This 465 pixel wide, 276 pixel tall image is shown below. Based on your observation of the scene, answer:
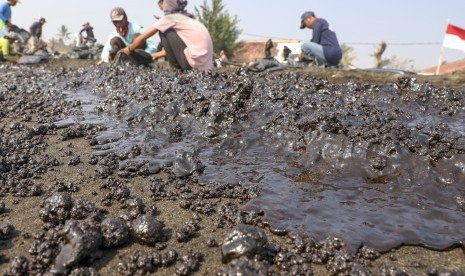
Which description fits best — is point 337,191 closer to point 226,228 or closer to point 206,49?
point 226,228

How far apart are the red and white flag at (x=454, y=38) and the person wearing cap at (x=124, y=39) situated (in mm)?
9411

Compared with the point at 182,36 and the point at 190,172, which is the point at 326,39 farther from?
the point at 190,172

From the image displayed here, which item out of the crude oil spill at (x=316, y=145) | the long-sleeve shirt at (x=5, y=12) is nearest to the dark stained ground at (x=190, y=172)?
the crude oil spill at (x=316, y=145)

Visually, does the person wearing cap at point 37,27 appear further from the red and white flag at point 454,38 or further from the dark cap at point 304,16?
the red and white flag at point 454,38

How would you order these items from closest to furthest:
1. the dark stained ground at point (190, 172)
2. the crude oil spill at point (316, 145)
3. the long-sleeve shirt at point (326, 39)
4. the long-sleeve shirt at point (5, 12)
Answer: the dark stained ground at point (190, 172)
the crude oil spill at point (316, 145)
the long-sleeve shirt at point (326, 39)
the long-sleeve shirt at point (5, 12)

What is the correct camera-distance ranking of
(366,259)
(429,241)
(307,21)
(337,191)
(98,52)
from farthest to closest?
(98,52)
(307,21)
(337,191)
(429,241)
(366,259)

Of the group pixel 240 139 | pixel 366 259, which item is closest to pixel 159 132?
pixel 240 139

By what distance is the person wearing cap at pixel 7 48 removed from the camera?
11.4 meters

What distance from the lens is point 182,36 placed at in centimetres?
679

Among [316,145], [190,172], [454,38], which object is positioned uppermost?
[454,38]

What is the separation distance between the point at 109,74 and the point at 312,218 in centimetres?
511

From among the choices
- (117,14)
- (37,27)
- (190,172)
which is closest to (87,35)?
(37,27)

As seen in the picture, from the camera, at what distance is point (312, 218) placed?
2293 mm

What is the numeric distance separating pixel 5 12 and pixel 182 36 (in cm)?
812
